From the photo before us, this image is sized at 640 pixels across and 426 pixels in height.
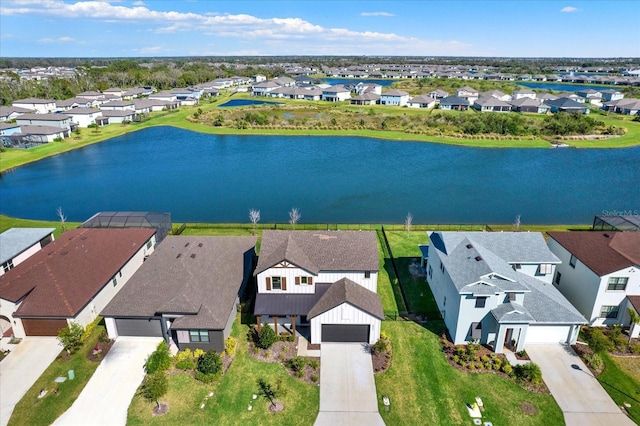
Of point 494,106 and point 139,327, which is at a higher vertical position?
point 494,106

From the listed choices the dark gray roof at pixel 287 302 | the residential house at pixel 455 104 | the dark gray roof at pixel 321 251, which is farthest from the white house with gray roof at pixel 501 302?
the residential house at pixel 455 104

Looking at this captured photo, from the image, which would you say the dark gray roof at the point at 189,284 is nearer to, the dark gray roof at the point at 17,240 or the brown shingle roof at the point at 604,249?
the dark gray roof at the point at 17,240

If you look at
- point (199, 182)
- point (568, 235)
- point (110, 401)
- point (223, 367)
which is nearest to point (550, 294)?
point (568, 235)

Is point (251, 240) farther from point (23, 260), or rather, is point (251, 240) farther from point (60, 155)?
point (60, 155)

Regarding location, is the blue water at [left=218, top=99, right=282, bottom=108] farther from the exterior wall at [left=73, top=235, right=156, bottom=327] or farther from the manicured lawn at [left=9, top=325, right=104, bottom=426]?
the manicured lawn at [left=9, top=325, right=104, bottom=426]

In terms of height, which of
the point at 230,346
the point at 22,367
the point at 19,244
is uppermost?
the point at 19,244

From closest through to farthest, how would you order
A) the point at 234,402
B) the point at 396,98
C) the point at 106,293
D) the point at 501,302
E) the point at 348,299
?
the point at 234,402 < the point at 348,299 < the point at 501,302 < the point at 106,293 < the point at 396,98

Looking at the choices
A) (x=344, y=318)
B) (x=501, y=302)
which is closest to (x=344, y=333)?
(x=344, y=318)

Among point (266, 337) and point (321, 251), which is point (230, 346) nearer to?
point (266, 337)
